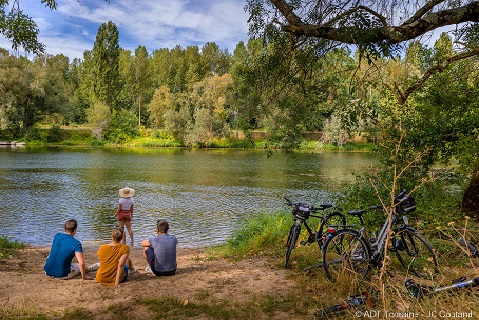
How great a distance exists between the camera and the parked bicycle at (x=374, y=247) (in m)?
4.69

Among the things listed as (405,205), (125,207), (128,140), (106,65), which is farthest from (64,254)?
(106,65)

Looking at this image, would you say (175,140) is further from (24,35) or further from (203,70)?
(24,35)

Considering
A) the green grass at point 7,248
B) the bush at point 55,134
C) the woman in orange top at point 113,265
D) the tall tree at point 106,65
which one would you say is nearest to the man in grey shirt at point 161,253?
the woman in orange top at point 113,265

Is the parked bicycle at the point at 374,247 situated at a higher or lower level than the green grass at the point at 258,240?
higher

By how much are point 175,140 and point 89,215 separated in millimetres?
42132

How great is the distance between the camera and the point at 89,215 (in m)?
14.6

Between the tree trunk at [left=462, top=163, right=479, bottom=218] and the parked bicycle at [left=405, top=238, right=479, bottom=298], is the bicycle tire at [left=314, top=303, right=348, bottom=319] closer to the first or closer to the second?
the parked bicycle at [left=405, top=238, right=479, bottom=298]

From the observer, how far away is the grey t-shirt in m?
6.15

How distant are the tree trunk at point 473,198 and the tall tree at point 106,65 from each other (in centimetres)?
5743

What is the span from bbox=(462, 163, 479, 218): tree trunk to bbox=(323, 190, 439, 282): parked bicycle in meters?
2.56

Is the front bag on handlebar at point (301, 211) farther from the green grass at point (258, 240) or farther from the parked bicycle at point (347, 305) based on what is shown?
the parked bicycle at point (347, 305)

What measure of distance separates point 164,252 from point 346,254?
2.85 meters
